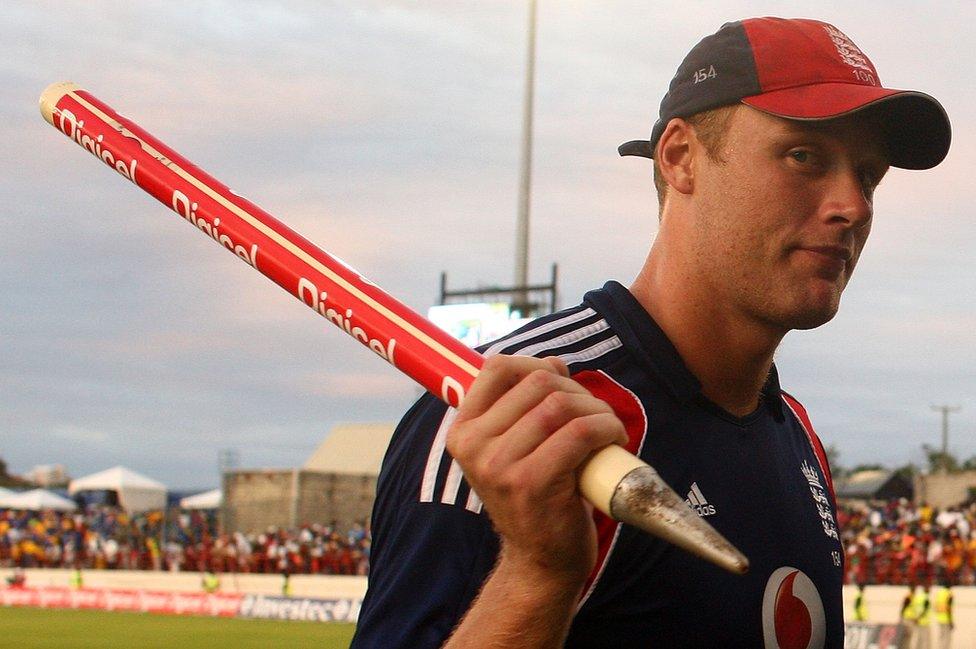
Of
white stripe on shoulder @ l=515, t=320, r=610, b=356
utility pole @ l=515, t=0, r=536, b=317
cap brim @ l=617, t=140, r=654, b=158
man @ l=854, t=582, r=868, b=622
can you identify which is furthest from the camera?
utility pole @ l=515, t=0, r=536, b=317

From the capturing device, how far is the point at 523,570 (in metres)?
2.04

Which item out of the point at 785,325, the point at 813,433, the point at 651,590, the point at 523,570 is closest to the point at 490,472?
the point at 523,570

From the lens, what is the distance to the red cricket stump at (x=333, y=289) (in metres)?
1.65

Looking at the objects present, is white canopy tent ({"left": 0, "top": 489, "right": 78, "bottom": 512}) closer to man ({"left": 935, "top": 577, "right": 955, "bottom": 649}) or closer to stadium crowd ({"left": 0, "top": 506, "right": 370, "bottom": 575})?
stadium crowd ({"left": 0, "top": 506, "right": 370, "bottom": 575})

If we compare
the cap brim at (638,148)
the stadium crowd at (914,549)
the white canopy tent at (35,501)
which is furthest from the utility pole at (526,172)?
the cap brim at (638,148)

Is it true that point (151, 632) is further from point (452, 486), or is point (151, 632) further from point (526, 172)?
point (452, 486)

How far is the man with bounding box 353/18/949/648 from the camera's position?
2414 millimetres

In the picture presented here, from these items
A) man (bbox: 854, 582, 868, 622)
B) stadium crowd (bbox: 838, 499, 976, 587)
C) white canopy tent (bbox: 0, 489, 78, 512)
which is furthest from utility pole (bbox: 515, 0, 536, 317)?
white canopy tent (bbox: 0, 489, 78, 512)

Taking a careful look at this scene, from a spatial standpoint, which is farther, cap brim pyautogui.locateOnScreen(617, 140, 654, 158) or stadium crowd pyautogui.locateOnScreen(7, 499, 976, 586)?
stadium crowd pyautogui.locateOnScreen(7, 499, 976, 586)

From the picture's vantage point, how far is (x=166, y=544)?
42.2 meters

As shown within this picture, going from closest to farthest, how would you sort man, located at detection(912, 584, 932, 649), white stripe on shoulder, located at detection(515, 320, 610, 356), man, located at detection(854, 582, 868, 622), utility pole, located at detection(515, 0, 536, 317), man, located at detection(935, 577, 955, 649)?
white stripe on shoulder, located at detection(515, 320, 610, 356) < man, located at detection(912, 584, 932, 649) < man, located at detection(935, 577, 955, 649) < man, located at detection(854, 582, 868, 622) < utility pole, located at detection(515, 0, 536, 317)

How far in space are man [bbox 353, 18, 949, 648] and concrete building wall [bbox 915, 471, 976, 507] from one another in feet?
119

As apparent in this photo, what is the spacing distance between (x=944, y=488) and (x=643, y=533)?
3803 centimetres

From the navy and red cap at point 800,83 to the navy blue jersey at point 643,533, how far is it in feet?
1.65
